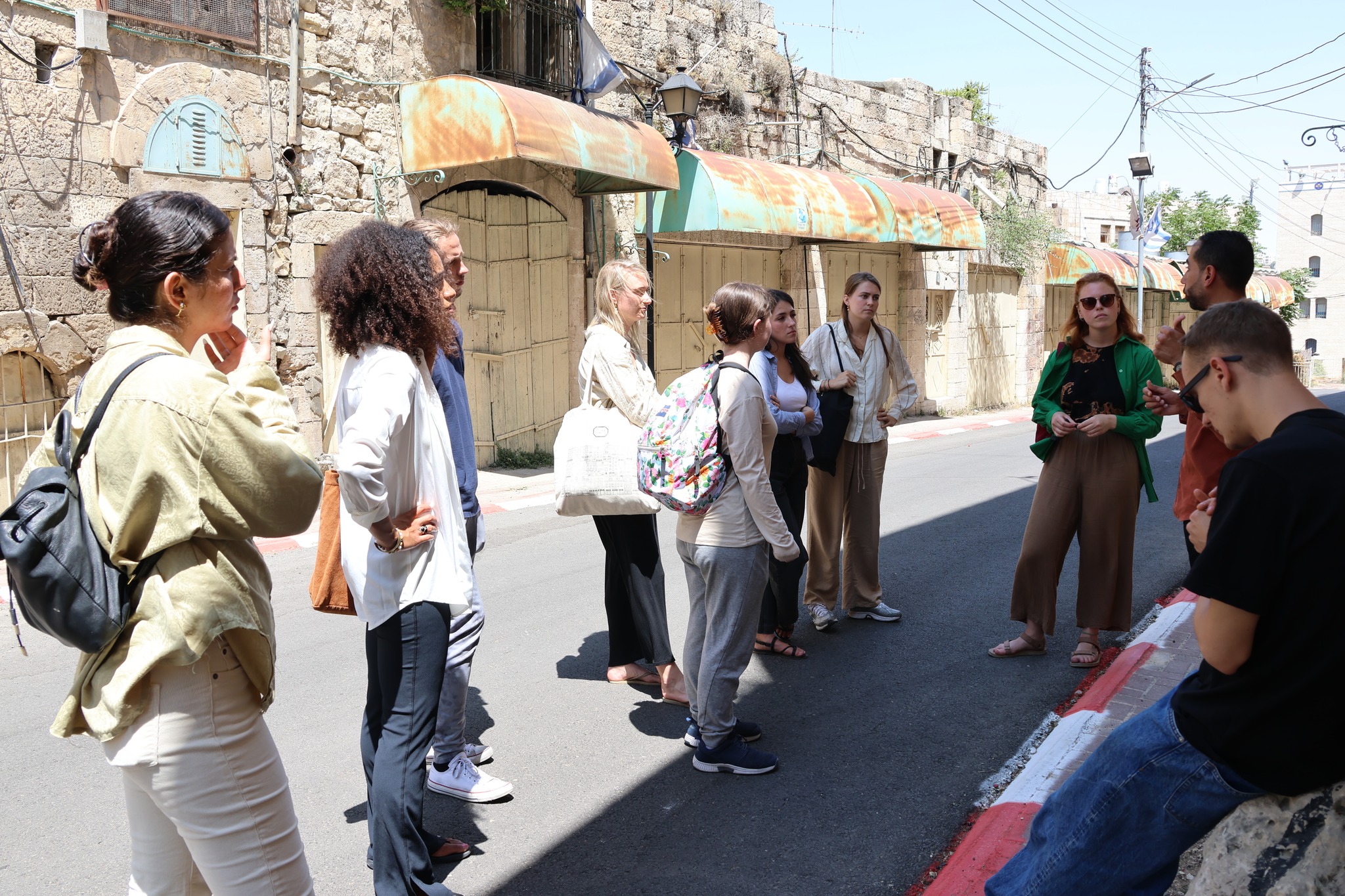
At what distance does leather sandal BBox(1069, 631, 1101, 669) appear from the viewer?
511 centimetres

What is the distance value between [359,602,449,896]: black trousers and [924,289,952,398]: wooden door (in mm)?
17965

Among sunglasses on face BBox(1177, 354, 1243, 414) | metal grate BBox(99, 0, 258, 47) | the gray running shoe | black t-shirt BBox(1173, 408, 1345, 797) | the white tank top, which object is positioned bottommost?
the gray running shoe

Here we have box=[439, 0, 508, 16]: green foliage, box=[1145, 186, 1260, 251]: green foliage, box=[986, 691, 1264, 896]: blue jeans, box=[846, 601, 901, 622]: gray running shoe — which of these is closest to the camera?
box=[986, 691, 1264, 896]: blue jeans

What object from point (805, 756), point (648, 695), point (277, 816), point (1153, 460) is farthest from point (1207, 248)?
point (1153, 460)

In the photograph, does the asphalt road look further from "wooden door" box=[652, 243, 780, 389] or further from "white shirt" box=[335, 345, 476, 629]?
"wooden door" box=[652, 243, 780, 389]

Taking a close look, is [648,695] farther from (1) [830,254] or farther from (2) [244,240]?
(1) [830,254]

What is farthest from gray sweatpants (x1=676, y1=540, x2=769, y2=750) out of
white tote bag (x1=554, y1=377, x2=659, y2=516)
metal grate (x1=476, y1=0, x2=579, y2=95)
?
metal grate (x1=476, y1=0, x2=579, y2=95)

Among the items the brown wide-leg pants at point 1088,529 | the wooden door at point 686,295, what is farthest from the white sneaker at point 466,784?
the wooden door at point 686,295

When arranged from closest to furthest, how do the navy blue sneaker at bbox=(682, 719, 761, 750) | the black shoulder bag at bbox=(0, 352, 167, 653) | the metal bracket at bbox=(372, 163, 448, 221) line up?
the black shoulder bag at bbox=(0, 352, 167, 653) → the navy blue sneaker at bbox=(682, 719, 761, 750) → the metal bracket at bbox=(372, 163, 448, 221)

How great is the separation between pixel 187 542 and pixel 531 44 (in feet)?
37.0

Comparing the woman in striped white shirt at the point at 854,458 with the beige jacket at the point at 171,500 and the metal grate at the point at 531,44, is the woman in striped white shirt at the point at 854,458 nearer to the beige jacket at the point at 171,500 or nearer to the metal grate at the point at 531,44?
the beige jacket at the point at 171,500

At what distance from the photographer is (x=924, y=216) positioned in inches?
675

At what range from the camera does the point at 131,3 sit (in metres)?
8.23

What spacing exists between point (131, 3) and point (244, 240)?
200 centimetres
